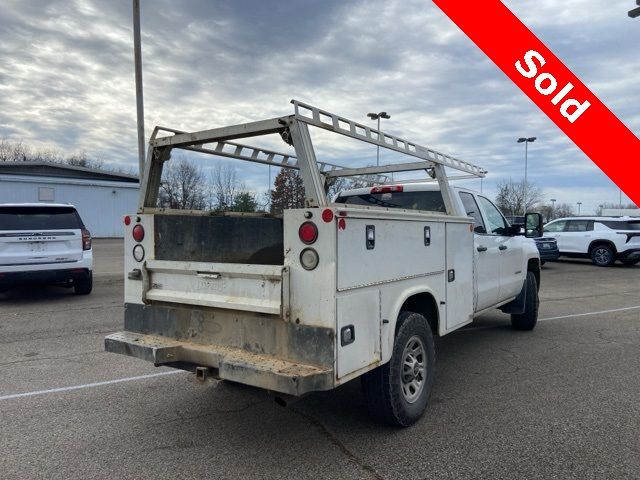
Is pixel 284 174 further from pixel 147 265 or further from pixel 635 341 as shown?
pixel 635 341

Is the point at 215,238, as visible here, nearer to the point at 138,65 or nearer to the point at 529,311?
the point at 529,311

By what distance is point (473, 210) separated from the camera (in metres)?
5.59

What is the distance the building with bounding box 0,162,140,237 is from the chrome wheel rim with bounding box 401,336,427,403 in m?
31.7

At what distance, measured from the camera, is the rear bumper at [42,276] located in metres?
8.59

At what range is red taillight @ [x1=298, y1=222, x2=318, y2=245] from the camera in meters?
2.99

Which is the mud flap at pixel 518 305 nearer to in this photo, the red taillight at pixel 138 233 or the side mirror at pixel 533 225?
the side mirror at pixel 533 225

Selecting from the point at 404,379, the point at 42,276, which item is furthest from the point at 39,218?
the point at 404,379

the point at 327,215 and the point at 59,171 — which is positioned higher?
the point at 59,171

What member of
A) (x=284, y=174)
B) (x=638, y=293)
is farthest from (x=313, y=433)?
(x=638, y=293)

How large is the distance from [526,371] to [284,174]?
3.25 metres

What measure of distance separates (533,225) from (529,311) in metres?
1.37

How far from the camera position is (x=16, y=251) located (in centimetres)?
869

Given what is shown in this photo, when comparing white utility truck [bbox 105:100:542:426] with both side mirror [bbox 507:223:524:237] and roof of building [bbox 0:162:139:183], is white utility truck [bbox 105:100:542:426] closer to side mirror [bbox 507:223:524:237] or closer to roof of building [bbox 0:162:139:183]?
side mirror [bbox 507:223:524:237]

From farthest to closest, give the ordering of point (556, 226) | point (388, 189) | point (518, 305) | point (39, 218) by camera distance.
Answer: point (556, 226) → point (39, 218) → point (518, 305) → point (388, 189)
